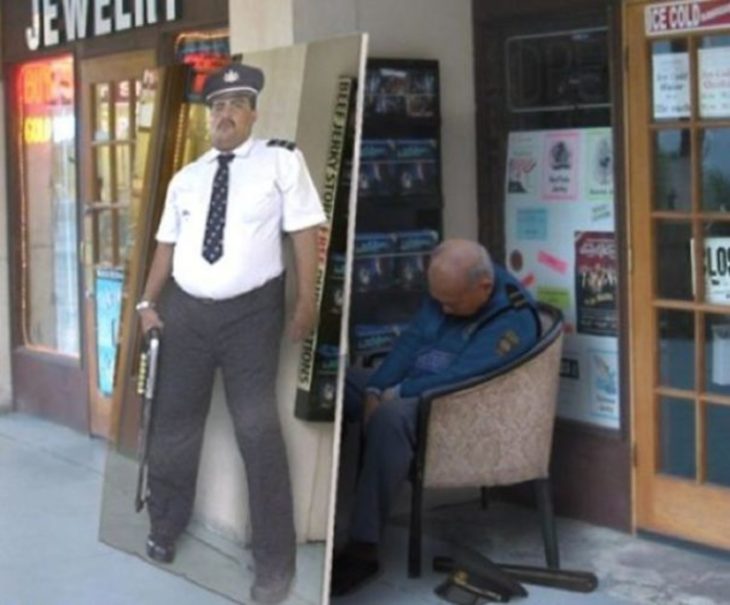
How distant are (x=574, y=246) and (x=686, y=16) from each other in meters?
1.11

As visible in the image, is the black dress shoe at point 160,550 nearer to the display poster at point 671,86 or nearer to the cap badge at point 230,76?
the cap badge at point 230,76

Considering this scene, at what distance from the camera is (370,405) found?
6.31m

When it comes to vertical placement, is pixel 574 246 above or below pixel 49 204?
below

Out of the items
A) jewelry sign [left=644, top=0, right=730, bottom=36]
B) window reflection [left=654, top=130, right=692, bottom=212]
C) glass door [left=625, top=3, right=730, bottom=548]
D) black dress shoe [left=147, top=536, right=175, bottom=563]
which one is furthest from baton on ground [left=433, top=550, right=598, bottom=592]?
jewelry sign [left=644, top=0, right=730, bottom=36]

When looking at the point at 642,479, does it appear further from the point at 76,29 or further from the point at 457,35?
the point at 76,29

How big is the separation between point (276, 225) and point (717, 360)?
1.83m

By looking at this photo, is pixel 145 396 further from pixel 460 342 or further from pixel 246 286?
pixel 460 342

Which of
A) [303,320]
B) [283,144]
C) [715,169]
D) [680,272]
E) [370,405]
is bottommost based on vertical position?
[370,405]

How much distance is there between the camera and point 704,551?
21.5 ft

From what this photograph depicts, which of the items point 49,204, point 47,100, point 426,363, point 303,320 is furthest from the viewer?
point 49,204

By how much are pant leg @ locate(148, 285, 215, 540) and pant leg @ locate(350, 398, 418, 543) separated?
1.99 ft

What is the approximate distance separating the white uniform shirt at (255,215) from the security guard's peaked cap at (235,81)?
190 millimetres

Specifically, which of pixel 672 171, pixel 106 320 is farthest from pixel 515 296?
pixel 106 320

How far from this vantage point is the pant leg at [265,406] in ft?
19.2
